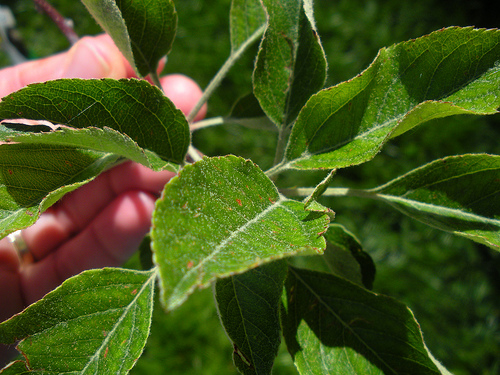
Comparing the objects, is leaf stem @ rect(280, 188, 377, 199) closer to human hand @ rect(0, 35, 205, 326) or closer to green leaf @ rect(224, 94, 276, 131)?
green leaf @ rect(224, 94, 276, 131)

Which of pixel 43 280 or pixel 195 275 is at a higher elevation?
pixel 195 275

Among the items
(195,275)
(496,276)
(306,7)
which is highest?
(306,7)

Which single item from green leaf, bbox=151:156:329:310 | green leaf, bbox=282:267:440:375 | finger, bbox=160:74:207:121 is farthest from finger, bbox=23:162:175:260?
green leaf, bbox=151:156:329:310

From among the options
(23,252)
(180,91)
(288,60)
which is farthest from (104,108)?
(23,252)

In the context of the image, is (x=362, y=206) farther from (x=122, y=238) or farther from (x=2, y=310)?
(x=2, y=310)

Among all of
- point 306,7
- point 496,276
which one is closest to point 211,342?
point 496,276

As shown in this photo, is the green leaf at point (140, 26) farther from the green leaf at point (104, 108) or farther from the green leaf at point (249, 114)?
the green leaf at point (249, 114)
